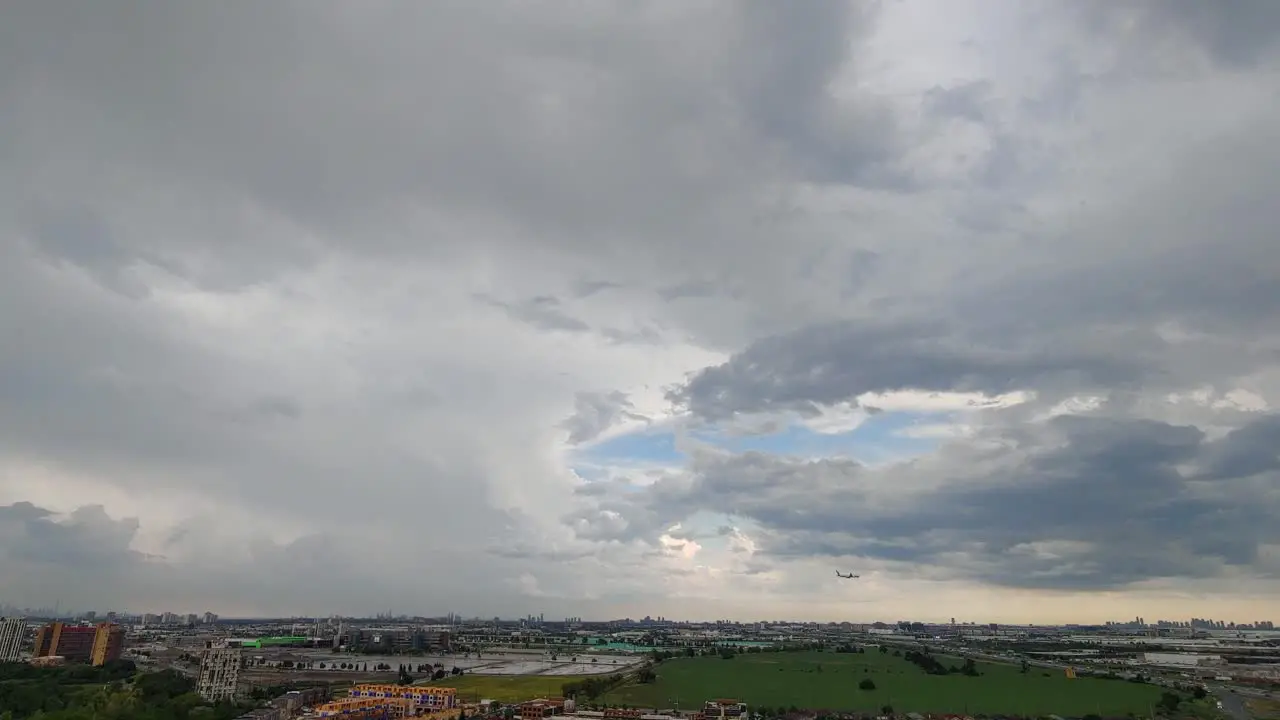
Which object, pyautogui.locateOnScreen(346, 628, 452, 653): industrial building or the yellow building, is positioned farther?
pyautogui.locateOnScreen(346, 628, 452, 653): industrial building

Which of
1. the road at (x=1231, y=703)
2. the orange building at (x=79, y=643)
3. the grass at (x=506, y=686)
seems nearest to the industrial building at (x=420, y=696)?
the grass at (x=506, y=686)

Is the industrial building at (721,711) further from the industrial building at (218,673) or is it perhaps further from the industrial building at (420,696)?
the industrial building at (218,673)

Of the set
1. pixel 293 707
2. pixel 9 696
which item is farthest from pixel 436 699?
pixel 9 696

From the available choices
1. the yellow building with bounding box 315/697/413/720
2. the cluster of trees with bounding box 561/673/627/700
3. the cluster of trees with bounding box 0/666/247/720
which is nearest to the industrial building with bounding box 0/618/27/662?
the cluster of trees with bounding box 0/666/247/720

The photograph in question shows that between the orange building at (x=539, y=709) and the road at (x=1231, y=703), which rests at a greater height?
the orange building at (x=539, y=709)

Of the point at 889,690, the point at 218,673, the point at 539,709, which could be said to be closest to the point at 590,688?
the point at 539,709

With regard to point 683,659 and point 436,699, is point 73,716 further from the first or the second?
point 683,659

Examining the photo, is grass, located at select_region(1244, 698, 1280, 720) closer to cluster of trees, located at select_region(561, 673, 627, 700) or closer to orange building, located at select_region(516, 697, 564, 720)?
cluster of trees, located at select_region(561, 673, 627, 700)
